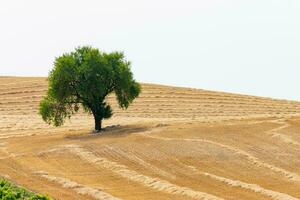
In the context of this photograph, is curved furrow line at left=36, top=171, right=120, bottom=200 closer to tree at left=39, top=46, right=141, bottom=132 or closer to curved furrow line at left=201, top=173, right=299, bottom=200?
curved furrow line at left=201, top=173, right=299, bottom=200

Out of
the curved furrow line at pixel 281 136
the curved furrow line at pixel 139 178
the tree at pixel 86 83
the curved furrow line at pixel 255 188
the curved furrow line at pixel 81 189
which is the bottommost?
the curved furrow line at pixel 81 189

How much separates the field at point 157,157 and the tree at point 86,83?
2.70 metres

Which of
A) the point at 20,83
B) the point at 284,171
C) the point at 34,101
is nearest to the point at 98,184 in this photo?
the point at 284,171

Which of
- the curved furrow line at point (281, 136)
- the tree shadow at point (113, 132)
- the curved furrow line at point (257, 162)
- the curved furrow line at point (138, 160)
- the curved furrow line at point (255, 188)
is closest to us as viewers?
the curved furrow line at point (255, 188)

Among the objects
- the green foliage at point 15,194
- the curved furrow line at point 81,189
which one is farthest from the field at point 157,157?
the green foliage at point 15,194

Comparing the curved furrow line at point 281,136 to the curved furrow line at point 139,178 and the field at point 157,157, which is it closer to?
the field at point 157,157

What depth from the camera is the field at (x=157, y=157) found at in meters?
42.5

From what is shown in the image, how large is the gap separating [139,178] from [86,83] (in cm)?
2353

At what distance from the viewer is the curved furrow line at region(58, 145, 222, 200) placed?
40725 millimetres

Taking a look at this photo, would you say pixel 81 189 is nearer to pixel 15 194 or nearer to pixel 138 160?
pixel 15 194

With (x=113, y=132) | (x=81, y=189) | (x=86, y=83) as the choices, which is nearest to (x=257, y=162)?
(x=81, y=189)

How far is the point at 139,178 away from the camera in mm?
46062

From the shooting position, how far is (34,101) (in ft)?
316

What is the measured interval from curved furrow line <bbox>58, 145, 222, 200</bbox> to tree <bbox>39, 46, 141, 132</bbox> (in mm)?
11433
